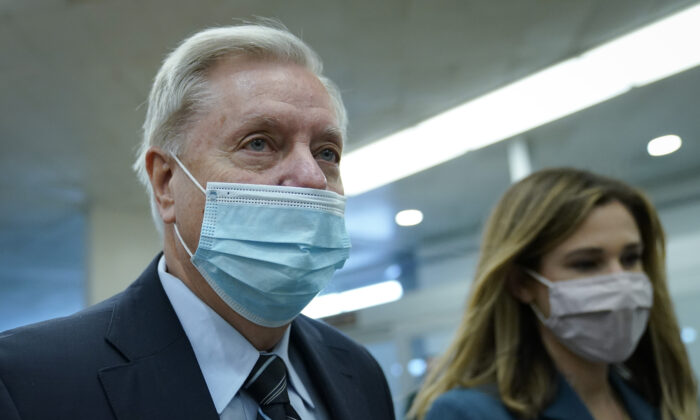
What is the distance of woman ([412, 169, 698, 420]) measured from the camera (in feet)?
6.81

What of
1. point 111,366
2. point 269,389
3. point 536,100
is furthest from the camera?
point 536,100

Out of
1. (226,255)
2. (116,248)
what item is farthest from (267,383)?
(116,248)

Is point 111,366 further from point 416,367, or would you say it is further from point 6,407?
point 416,367

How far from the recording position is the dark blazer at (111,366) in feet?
3.40

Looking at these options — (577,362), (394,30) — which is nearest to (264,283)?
(577,362)

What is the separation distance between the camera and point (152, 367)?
3.78 feet

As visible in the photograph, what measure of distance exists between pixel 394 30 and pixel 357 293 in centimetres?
411

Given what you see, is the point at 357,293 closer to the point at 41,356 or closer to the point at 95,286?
the point at 95,286

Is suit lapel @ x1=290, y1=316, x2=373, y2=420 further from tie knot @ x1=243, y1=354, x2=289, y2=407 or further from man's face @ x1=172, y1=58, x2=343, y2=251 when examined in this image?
man's face @ x1=172, y1=58, x2=343, y2=251

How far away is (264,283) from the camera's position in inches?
49.5

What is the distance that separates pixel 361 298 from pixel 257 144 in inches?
235

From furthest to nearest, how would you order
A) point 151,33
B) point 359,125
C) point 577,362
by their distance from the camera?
point 359,125 < point 151,33 < point 577,362

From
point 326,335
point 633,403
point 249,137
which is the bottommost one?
point 633,403

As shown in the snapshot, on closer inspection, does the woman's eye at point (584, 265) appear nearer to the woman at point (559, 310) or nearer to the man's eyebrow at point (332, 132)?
the woman at point (559, 310)
